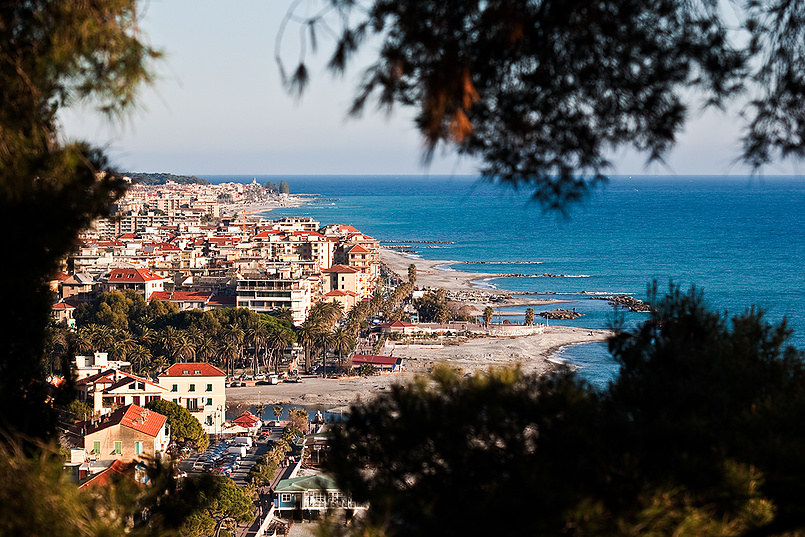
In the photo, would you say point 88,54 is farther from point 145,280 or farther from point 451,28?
point 145,280

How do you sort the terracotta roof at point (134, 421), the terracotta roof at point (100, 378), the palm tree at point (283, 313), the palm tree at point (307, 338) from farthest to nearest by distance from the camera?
1. the palm tree at point (283, 313)
2. the palm tree at point (307, 338)
3. the terracotta roof at point (100, 378)
4. the terracotta roof at point (134, 421)

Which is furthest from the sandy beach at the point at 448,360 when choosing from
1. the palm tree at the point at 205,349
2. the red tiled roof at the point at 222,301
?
the red tiled roof at the point at 222,301

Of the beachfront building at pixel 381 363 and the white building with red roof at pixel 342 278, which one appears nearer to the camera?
the beachfront building at pixel 381 363

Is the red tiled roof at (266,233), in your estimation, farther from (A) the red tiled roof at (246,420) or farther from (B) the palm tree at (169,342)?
(A) the red tiled roof at (246,420)

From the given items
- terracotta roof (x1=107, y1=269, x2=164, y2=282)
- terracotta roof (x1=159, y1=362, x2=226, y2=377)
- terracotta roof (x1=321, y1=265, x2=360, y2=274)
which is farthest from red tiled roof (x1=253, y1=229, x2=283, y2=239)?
terracotta roof (x1=159, y1=362, x2=226, y2=377)

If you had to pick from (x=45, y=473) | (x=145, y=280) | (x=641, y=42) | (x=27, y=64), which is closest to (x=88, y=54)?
(x=27, y=64)
